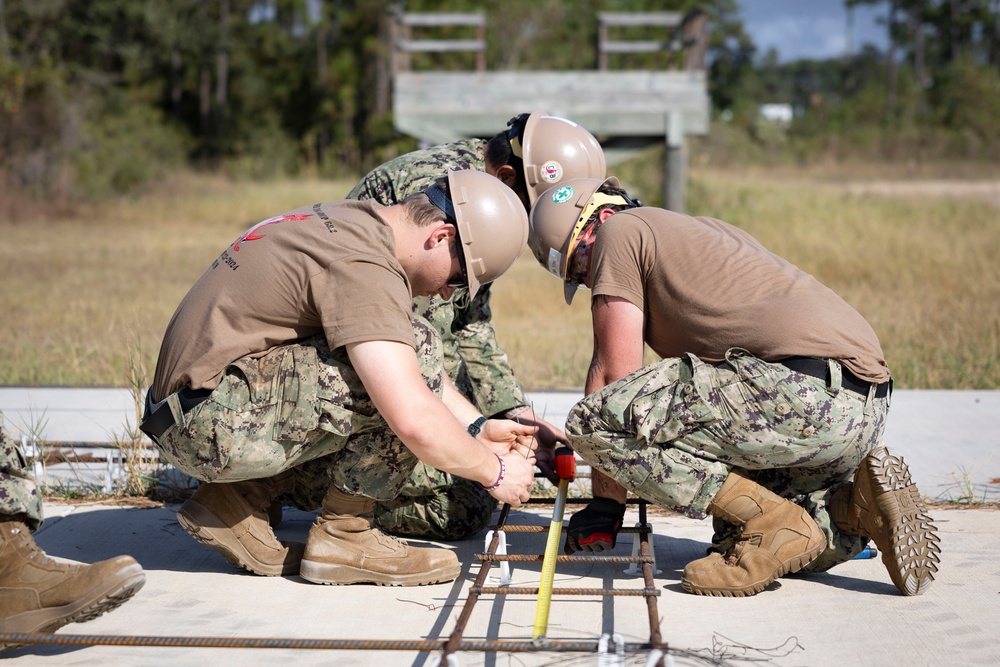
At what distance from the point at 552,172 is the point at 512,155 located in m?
0.25

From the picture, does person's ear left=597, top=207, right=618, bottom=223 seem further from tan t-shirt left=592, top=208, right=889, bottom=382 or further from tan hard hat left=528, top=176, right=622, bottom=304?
tan t-shirt left=592, top=208, right=889, bottom=382

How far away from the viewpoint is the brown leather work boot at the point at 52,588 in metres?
2.90

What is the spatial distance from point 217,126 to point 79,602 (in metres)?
38.4

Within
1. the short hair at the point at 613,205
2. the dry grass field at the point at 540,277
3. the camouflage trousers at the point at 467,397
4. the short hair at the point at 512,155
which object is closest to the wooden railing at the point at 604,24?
the dry grass field at the point at 540,277

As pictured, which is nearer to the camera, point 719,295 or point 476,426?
point 719,295

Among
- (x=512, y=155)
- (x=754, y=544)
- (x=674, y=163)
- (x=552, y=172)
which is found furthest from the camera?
(x=674, y=163)

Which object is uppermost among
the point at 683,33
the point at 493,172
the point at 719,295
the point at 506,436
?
the point at 683,33

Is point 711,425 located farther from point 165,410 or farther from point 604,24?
point 604,24

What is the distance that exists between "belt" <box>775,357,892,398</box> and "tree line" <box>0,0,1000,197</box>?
16.4 metres

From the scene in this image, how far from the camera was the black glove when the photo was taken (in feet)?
12.2

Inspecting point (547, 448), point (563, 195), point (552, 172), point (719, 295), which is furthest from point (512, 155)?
point (719, 295)

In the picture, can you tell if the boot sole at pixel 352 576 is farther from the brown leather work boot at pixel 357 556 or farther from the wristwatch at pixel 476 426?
the wristwatch at pixel 476 426

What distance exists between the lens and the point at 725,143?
36.9m

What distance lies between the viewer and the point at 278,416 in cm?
330
